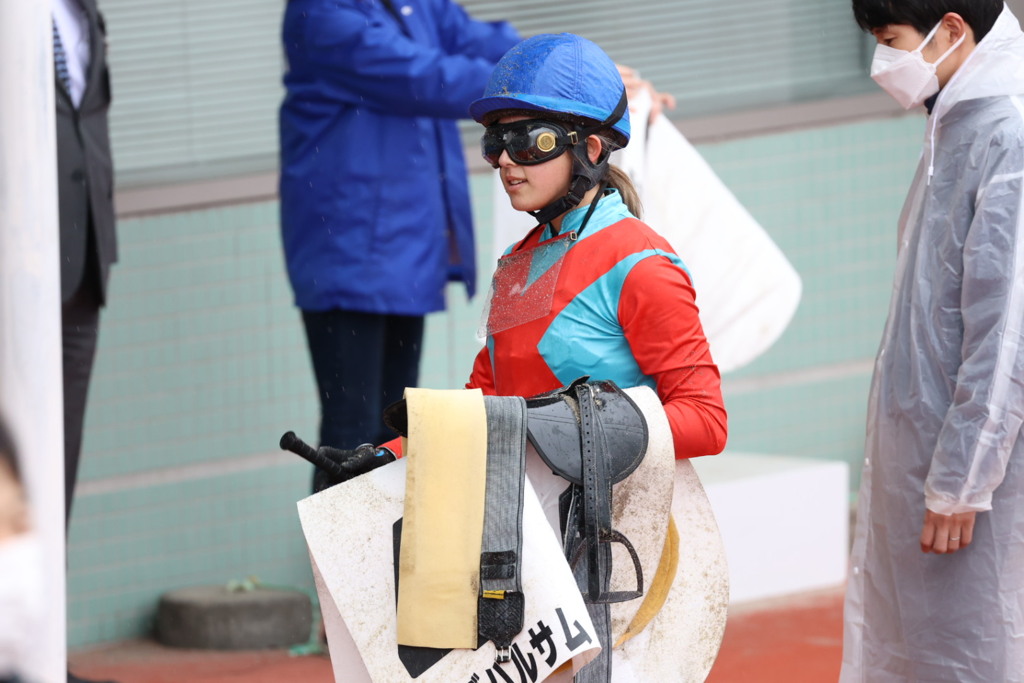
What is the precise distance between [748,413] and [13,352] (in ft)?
16.3

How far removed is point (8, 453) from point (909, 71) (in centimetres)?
248

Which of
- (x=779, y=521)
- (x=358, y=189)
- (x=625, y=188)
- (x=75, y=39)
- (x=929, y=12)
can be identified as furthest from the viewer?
(x=779, y=521)

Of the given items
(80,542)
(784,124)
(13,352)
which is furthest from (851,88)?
(13,352)

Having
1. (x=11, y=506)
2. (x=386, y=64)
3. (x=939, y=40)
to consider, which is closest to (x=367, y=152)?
(x=386, y=64)

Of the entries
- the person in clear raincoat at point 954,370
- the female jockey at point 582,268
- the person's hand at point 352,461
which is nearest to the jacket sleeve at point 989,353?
the person in clear raincoat at point 954,370

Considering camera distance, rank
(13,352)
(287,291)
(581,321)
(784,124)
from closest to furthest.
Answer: (13,352) < (581,321) < (287,291) < (784,124)

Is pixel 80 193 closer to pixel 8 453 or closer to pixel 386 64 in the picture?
pixel 386 64

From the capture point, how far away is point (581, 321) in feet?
9.98

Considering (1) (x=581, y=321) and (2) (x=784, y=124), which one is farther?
(2) (x=784, y=124)

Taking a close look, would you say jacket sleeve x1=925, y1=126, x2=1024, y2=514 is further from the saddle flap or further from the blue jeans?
the blue jeans

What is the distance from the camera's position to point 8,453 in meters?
1.74

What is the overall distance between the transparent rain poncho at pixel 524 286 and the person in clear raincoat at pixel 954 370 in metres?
0.97

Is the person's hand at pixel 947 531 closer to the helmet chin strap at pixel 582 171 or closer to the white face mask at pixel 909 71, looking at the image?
the white face mask at pixel 909 71

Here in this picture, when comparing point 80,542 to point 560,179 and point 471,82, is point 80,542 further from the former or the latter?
point 560,179
